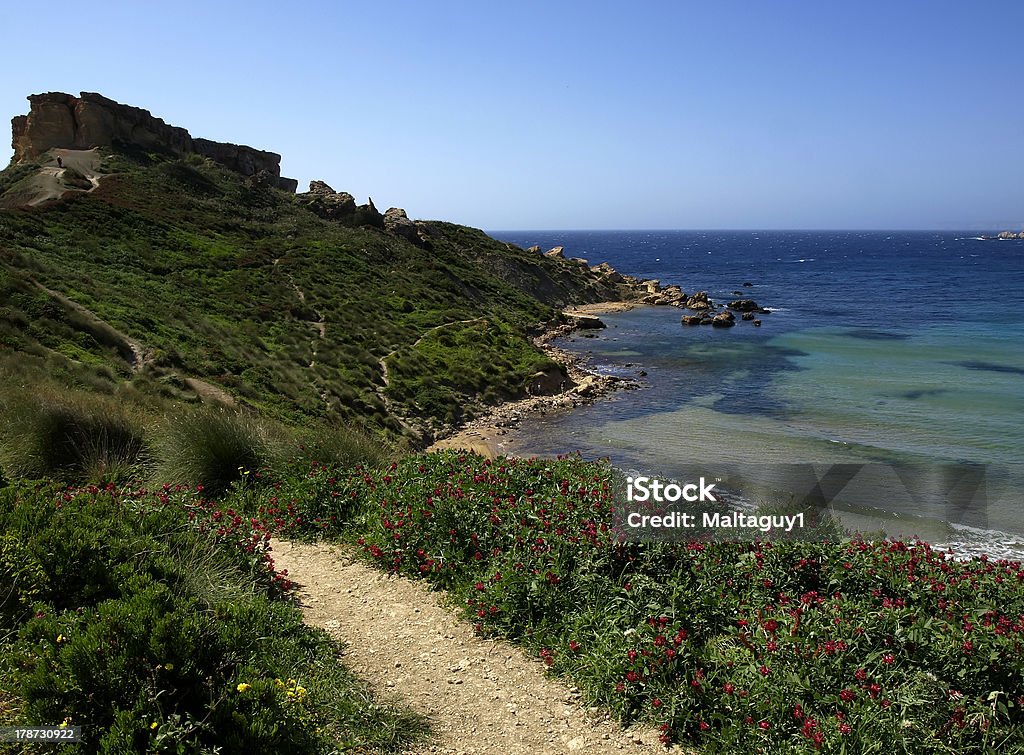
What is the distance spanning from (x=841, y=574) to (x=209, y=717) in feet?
16.8

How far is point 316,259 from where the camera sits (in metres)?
47.8

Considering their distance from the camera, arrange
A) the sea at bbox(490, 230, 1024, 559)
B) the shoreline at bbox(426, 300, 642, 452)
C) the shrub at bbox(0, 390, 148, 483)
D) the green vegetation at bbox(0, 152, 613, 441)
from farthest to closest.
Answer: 1. the shoreline at bbox(426, 300, 642, 452)
2. the green vegetation at bbox(0, 152, 613, 441)
3. the sea at bbox(490, 230, 1024, 559)
4. the shrub at bbox(0, 390, 148, 483)

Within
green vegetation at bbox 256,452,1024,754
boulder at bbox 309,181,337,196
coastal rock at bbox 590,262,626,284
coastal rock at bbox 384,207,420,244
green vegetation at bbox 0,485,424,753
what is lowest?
green vegetation at bbox 256,452,1024,754

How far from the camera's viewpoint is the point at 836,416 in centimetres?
2984

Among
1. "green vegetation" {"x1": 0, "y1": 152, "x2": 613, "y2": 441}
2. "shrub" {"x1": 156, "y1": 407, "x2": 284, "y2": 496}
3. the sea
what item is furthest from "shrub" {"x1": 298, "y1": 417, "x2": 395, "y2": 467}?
the sea

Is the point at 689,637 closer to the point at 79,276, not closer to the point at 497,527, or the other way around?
the point at 497,527

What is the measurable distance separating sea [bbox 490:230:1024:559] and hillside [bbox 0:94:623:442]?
21.6 feet

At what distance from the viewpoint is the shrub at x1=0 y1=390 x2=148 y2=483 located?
327 inches

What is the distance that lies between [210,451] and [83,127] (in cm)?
6472

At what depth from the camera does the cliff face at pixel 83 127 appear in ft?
190

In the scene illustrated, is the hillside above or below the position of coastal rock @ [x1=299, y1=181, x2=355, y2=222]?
below

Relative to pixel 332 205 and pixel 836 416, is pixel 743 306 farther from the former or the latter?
pixel 332 205

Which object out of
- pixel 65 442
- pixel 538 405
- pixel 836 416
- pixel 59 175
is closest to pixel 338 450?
pixel 65 442

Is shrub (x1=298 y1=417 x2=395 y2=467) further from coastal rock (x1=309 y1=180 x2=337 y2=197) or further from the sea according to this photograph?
coastal rock (x1=309 y1=180 x2=337 y2=197)
